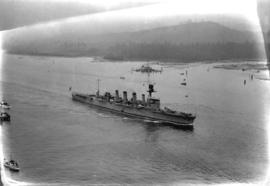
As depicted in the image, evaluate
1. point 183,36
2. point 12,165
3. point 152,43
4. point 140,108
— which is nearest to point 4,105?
point 12,165

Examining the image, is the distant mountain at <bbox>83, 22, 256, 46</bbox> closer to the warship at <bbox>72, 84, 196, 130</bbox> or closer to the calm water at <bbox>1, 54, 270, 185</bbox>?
the calm water at <bbox>1, 54, 270, 185</bbox>

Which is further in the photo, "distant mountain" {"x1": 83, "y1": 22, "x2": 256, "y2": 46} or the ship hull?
the ship hull

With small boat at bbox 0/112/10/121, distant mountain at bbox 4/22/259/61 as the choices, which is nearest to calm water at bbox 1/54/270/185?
small boat at bbox 0/112/10/121

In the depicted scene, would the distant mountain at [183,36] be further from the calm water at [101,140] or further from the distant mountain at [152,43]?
the calm water at [101,140]

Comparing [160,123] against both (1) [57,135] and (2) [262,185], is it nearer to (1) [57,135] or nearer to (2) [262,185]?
(1) [57,135]

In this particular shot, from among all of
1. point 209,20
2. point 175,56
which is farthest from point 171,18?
point 175,56

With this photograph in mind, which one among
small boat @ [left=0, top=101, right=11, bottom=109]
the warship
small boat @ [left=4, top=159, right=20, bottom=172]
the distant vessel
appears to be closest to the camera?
small boat @ [left=4, top=159, right=20, bottom=172]

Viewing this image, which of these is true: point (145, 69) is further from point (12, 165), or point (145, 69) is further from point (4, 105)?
point (12, 165)

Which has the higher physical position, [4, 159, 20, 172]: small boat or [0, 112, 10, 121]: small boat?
[0, 112, 10, 121]: small boat

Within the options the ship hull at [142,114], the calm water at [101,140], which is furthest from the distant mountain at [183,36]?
the ship hull at [142,114]
